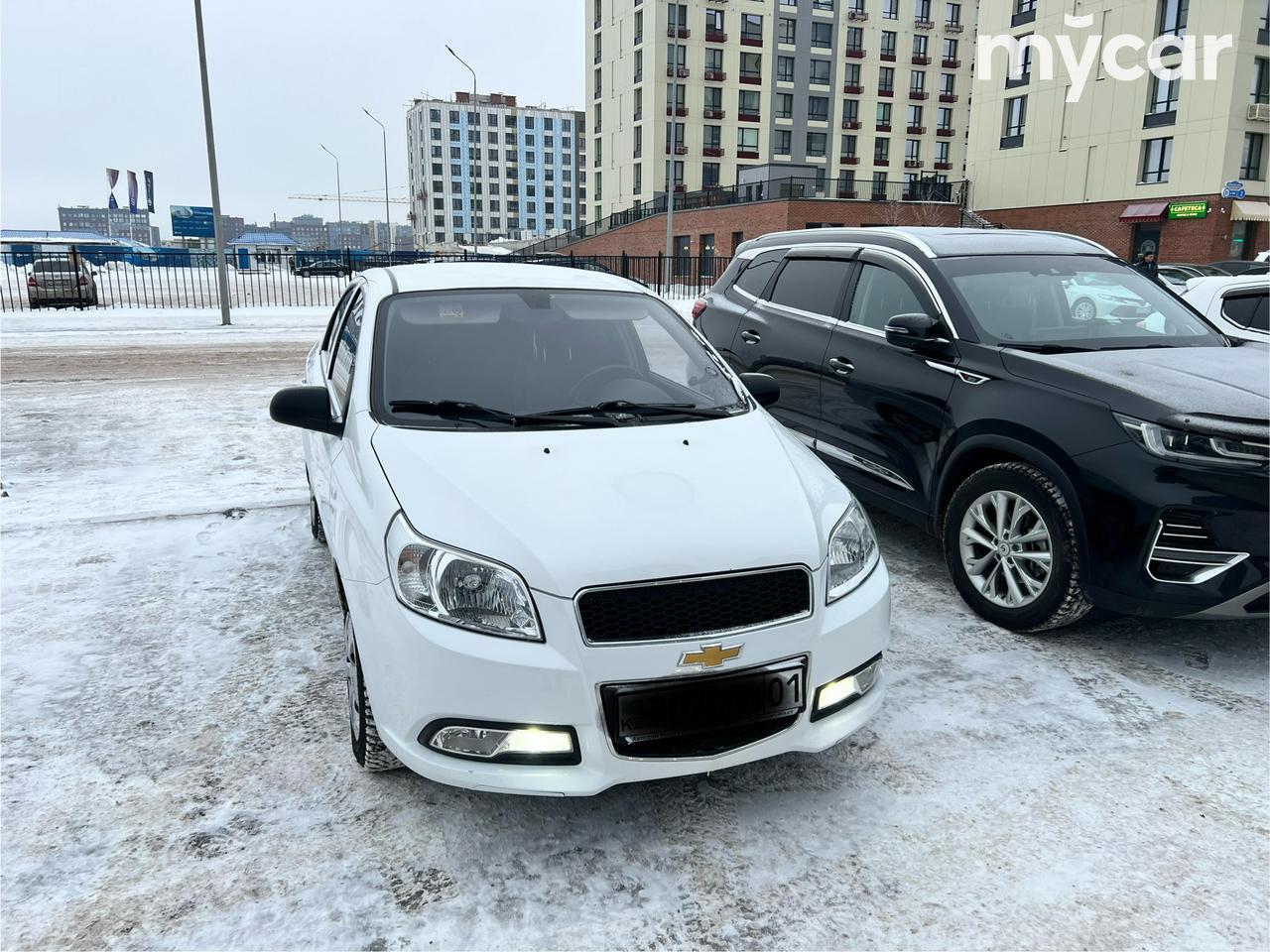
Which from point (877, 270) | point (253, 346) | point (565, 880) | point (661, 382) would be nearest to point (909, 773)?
point (565, 880)

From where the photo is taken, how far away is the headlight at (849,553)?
9.42 feet

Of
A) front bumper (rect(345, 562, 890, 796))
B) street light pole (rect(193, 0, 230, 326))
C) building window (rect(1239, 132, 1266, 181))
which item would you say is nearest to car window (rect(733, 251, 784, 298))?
front bumper (rect(345, 562, 890, 796))

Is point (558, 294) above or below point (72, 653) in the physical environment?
above

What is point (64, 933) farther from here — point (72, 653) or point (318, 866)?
point (72, 653)

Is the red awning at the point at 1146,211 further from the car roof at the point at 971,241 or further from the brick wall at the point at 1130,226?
the car roof at the point at 971,241

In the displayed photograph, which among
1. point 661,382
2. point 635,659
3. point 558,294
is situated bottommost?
point 635,659

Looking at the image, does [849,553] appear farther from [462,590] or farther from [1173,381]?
[1173,381]

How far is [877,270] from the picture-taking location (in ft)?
17.8

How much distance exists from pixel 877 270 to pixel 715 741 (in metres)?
3.69

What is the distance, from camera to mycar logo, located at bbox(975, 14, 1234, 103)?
36938 millimetres

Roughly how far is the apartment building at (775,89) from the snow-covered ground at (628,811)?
5793 cm

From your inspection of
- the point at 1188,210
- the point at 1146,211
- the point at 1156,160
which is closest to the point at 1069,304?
the point at 1188,210

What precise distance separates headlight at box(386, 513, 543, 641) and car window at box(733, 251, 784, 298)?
447 cm

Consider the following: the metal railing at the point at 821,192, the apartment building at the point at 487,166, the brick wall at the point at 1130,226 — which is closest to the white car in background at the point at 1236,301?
the brick wall at the point at 1130,226
